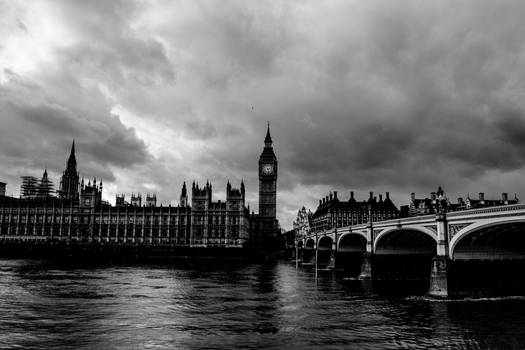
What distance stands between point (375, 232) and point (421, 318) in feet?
118

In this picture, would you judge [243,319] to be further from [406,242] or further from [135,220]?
[135,220]

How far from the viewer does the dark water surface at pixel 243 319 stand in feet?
81.3

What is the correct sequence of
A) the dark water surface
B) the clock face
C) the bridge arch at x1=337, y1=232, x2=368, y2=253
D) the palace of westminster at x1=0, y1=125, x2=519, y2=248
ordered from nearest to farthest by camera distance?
the dark water surface, the bridge arch at x1=337, y1=232, x2=368, y2=253, the palace of westminster at x1=0, y1=125, x2=519, y2=248, the clock face

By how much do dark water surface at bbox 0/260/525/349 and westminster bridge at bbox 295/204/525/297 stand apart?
541 centimetres

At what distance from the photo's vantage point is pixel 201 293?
45.0 metres

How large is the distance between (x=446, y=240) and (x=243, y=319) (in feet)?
Answer: 76.9

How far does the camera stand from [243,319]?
3127 cm

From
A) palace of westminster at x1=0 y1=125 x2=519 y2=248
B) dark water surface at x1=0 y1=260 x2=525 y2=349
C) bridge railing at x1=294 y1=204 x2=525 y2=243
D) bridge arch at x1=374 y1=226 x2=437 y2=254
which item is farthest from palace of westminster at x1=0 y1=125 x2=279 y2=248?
dark water surface at x1=0 y1=260 x2=525 y2=349

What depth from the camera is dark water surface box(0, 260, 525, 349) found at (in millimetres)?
24766

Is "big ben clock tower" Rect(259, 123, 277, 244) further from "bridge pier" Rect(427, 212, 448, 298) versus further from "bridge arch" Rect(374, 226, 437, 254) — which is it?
"bridge pier" Rect(427, 212, 448, 298)

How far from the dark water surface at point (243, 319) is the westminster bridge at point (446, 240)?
541 cm

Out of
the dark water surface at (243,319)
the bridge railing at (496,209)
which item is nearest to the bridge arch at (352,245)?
the dark water surface at (243,319)

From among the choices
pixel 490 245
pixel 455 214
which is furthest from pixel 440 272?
pixel 490 245

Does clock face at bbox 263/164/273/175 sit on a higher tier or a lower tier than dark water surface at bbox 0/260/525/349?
higher
